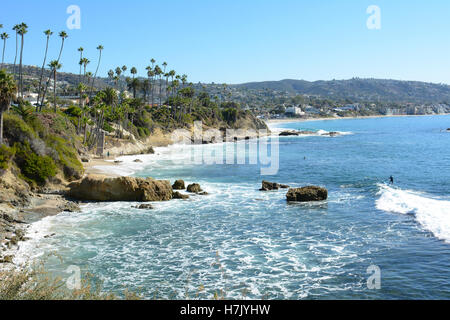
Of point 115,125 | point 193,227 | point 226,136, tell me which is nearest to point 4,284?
point 193,227

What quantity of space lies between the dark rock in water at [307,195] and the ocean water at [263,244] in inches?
34.3

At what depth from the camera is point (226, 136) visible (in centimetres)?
10494

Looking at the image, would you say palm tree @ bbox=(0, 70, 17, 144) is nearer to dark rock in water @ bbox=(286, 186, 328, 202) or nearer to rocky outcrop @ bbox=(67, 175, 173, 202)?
rocky outcrop @ bbox=(67, 175, 173, 202)

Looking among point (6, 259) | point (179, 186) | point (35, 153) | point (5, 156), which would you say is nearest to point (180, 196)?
point (179, 186)

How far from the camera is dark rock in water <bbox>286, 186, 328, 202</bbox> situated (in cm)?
2969

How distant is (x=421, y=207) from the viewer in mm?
26719

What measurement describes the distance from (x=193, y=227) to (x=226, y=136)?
8251cm

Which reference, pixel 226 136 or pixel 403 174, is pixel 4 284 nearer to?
pixel 403 174

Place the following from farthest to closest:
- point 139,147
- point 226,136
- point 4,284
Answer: point 226,136 < point 139,147 < point 4,284

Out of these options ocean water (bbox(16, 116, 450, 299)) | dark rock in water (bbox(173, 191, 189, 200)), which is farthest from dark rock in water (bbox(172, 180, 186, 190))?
dark rock in water (bbox(173, 191, 189, 200))

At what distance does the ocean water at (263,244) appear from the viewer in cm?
1490

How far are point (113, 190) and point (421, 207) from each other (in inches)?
853

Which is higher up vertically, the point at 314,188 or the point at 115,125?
the point at 115,125

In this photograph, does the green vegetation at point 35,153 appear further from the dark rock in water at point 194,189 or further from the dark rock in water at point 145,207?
the dark rock in water at point 194,189
